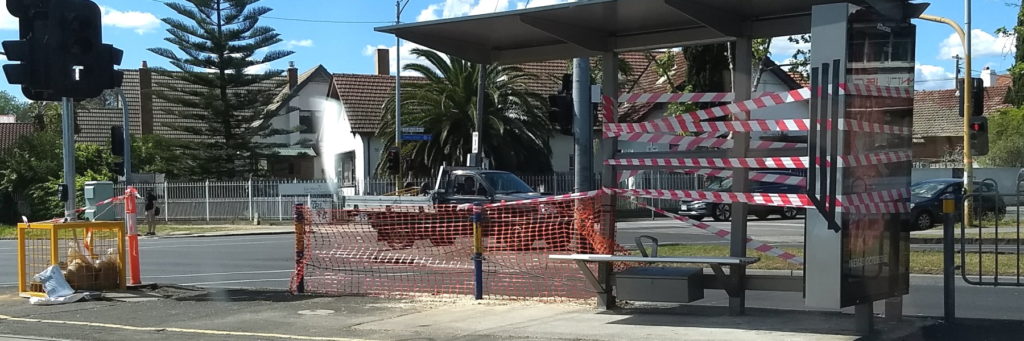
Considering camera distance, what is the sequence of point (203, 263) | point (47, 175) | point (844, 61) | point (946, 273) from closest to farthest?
1. point (844, 61)
2. point (946, 273)
3. point (203, 263)
4. point (47, 175)

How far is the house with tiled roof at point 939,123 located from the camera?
59938 mm

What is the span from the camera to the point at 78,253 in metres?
12.7

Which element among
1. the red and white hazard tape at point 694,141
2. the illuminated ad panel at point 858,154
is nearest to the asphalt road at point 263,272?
the red and white hazard tape at point 694,141

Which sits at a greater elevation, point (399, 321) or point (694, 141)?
point (694, 141)

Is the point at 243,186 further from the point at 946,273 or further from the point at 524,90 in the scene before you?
the point at 946,273

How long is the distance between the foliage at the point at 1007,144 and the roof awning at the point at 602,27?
121 feet

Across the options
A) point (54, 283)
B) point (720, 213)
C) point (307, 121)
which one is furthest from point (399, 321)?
point (307, 121)

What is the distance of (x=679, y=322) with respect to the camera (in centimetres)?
920

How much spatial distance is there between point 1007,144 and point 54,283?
42126mm

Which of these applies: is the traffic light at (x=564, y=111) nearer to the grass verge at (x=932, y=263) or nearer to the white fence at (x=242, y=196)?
the grass verge at (x=932, y=263)

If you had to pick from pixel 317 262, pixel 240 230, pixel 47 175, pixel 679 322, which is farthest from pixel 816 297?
pixel 47 175

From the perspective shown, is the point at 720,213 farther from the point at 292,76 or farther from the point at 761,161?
the point at 292,76

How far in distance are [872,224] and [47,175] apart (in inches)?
1637

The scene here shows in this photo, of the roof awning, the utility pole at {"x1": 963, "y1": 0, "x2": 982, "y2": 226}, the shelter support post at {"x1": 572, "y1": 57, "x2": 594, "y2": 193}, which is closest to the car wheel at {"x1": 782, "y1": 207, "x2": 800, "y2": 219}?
the utility pole at {"x1": 963, "y1": 0, "x2": 982, "y2": 226}
